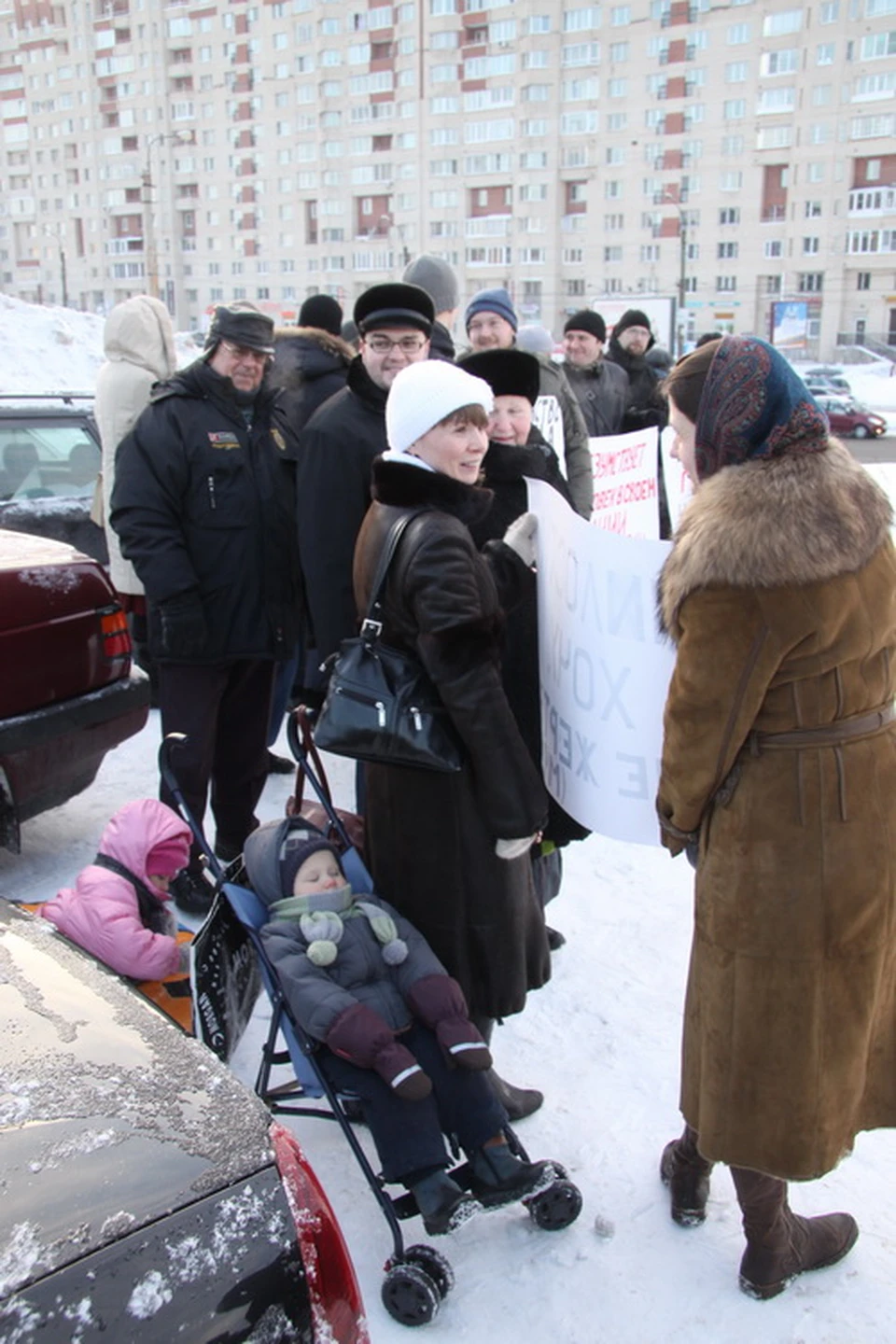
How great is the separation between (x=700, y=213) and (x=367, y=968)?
72374 mm

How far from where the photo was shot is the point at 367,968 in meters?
2.43

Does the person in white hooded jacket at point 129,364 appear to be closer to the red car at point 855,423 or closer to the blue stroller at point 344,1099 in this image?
the blue stroller at point 344,1099

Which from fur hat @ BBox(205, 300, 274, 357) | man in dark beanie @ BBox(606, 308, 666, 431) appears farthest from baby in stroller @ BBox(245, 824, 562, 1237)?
man in dark beanie @ BBox(606, 308, 666, 431)

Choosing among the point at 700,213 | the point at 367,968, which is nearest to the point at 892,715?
the point at 367,968

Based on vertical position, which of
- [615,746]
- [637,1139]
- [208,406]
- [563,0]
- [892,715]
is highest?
[563,0]

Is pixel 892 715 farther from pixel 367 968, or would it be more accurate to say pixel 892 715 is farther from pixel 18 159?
pixel 18 159

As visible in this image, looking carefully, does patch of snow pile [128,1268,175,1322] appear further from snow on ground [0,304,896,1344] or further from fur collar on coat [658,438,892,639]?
fur collar on coat [658,438,892,639]

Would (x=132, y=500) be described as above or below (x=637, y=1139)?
above

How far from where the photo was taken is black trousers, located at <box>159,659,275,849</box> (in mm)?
3770

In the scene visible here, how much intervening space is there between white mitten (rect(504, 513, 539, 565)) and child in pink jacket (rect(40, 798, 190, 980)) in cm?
129

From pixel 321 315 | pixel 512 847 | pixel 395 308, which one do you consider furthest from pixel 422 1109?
pixel 321 315

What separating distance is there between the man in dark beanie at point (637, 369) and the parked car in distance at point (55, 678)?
196 inches

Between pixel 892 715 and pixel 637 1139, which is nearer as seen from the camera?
pixel 892 715

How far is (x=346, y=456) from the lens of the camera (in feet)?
11.4
